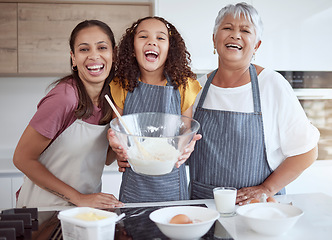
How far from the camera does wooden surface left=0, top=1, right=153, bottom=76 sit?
111 inches

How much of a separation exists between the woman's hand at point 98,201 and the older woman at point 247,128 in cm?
42

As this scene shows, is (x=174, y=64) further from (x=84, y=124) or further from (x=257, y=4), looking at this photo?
(x=257, y=4)

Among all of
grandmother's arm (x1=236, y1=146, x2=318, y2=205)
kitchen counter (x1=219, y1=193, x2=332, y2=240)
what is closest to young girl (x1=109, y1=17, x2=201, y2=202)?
grandmother's arm (x1=236, y1=146, x2=318, y2=205)

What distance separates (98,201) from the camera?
1.33 metres

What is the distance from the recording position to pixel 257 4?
281cm

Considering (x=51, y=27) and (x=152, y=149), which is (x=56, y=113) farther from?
(x=51, y=27)

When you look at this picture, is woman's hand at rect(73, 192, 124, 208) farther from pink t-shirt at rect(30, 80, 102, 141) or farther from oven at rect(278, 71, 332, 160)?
oven at rect(278, 71, 332, 160)

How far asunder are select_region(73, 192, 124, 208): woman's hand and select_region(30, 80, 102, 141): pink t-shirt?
0.26 metres

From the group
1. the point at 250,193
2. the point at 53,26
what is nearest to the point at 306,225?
the point at 250,193

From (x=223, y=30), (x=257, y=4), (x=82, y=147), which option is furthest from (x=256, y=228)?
(x=257, y=4)

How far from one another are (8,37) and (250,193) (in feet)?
7.33

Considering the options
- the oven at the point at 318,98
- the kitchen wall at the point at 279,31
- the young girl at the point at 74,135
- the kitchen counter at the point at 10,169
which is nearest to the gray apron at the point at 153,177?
the young girl at the point at 74,135

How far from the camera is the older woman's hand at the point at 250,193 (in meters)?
1.38

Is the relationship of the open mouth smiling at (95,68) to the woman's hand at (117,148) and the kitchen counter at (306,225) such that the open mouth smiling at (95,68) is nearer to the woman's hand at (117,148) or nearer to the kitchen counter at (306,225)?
the woman's hand at (117,148)
